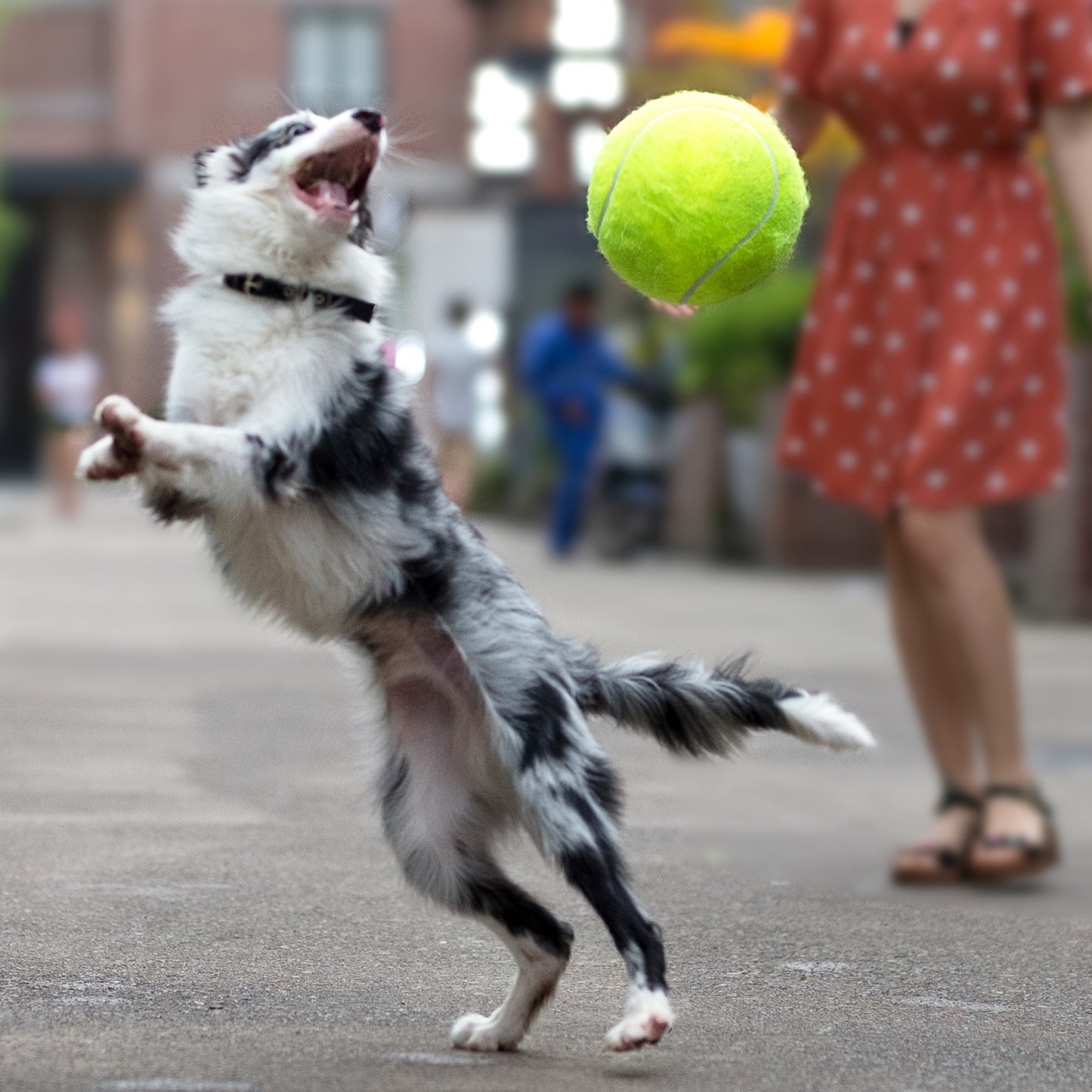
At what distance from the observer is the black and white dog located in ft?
11.6

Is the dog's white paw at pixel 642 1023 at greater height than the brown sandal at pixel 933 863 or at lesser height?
greater

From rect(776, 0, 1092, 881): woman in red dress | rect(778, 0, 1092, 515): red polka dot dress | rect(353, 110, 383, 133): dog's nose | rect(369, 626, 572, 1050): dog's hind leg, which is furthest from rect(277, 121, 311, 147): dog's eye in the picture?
rect(778, 0, 1092, 515): red polka dot dress

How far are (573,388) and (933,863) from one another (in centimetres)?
1168

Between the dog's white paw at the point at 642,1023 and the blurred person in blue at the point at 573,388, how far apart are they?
1311cm

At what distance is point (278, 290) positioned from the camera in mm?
3734

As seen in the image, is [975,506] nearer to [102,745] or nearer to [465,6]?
[102,745]

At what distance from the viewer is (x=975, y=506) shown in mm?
5348

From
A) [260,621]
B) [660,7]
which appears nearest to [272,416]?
[260,621]

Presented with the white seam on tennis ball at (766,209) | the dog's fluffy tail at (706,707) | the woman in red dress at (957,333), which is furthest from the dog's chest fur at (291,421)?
the woman in red dress at (957,333)

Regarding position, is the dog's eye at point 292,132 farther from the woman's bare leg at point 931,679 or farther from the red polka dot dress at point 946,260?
the woman's bare leg at point 931,679

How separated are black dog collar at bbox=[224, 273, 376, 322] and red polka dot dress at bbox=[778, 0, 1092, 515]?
77.6 inches

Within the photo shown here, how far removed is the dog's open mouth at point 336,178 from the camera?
3715 mm

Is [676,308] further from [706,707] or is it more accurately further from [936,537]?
[936,537]

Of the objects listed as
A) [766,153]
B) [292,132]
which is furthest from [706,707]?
[292,132]
